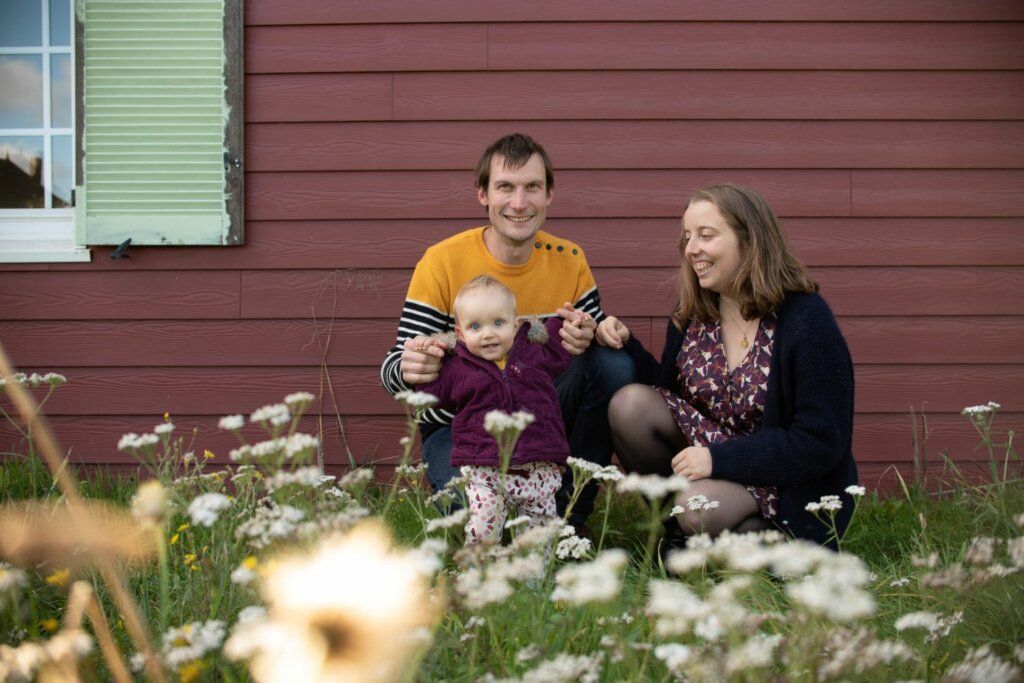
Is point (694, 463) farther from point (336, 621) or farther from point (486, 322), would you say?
point (336, 621)

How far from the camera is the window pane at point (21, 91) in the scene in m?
4.05

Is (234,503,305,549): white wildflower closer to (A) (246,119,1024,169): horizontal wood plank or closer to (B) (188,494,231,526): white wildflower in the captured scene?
(B) (188,494,231,526): white wildflower

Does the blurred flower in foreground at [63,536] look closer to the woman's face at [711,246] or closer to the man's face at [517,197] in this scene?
the man's face at [517,197]

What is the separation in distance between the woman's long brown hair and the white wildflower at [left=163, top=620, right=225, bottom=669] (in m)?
1.83

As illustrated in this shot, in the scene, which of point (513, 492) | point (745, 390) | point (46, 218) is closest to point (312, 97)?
point (46, 218)

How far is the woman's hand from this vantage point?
2579 mm

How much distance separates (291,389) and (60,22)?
78.2 inches

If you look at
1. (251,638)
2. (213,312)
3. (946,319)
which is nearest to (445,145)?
(213,312)

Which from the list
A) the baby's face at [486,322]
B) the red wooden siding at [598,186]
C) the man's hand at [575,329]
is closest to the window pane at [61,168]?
the red wooden siding at [598,186]

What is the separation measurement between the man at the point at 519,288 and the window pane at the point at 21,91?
223 centimetres

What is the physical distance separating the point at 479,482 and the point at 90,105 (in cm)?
252

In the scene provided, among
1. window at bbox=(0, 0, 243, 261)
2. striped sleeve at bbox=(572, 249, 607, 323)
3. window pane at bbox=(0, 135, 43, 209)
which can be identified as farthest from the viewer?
window pane at bbox=(0, 135, 43, 209)

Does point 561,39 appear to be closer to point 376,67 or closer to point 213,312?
point 376,67

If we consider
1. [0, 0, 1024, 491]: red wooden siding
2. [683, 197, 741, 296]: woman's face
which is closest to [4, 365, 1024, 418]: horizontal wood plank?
[0, 0, 1024, 491]: red wooden siding
